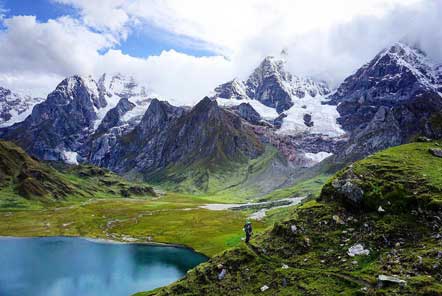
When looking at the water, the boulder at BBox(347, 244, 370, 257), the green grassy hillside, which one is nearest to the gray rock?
the green grassy hillside

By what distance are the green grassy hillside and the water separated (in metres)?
56.8

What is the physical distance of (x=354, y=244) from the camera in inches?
2388

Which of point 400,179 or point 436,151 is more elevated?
point 436,151

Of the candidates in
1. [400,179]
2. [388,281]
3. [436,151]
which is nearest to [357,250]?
[388,281]

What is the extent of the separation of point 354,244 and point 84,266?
10938cm

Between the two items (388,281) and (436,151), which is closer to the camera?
(388,281)

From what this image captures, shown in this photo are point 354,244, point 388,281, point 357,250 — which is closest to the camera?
point 388,281

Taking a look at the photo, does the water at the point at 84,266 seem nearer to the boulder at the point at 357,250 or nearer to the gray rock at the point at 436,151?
the boulder at the point at 357,250

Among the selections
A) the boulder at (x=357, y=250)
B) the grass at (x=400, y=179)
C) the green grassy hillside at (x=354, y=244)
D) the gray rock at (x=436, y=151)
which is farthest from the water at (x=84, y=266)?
the gray rock at (x=436, y=151)

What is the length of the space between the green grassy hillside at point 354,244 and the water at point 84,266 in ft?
186

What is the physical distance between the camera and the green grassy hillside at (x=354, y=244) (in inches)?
2096

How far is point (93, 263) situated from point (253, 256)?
97.6 meters

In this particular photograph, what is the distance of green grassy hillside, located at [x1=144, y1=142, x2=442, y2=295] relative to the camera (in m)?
53.2

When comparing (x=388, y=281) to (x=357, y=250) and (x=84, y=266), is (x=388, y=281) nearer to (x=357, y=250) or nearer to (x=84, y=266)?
(x=357, y=250)
